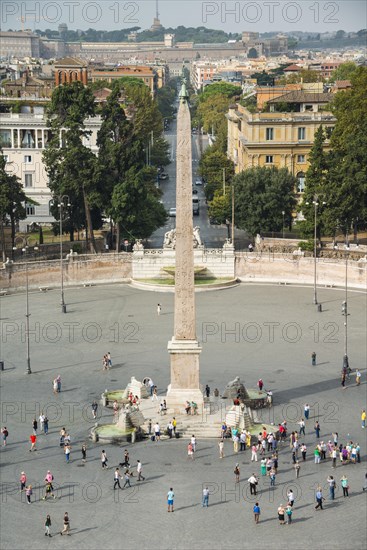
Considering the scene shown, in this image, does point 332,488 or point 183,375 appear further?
point 183,375

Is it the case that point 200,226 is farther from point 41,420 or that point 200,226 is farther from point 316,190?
point 41,420

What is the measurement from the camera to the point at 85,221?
92188mm

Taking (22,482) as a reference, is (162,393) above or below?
below

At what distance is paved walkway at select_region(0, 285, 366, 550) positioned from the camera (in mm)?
42844

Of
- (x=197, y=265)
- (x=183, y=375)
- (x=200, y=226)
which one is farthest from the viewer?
(x=200, y=226)

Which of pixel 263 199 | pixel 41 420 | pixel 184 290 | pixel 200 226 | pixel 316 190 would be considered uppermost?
pixel 184 290

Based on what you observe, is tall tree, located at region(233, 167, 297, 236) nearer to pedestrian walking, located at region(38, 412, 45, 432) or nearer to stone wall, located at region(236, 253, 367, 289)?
stone wall, located at region(236, 253, 367, 289)

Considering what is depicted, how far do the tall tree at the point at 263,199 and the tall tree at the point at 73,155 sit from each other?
11.4 meters

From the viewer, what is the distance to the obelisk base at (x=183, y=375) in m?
53.5

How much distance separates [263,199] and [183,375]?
1591 inches

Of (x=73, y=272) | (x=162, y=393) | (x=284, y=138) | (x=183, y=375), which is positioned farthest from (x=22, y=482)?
(x=284, y=138)

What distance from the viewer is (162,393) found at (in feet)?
190

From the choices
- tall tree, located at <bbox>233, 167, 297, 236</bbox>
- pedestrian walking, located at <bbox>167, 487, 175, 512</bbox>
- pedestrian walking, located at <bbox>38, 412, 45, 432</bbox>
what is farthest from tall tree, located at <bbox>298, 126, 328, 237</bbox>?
pedestrian walking, located at <bbox>167, 487, 175, 512</bbox>

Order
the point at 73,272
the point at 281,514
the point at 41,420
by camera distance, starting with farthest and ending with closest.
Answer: the point at 73,272 < the point at 41,420 < the point at 281,514
